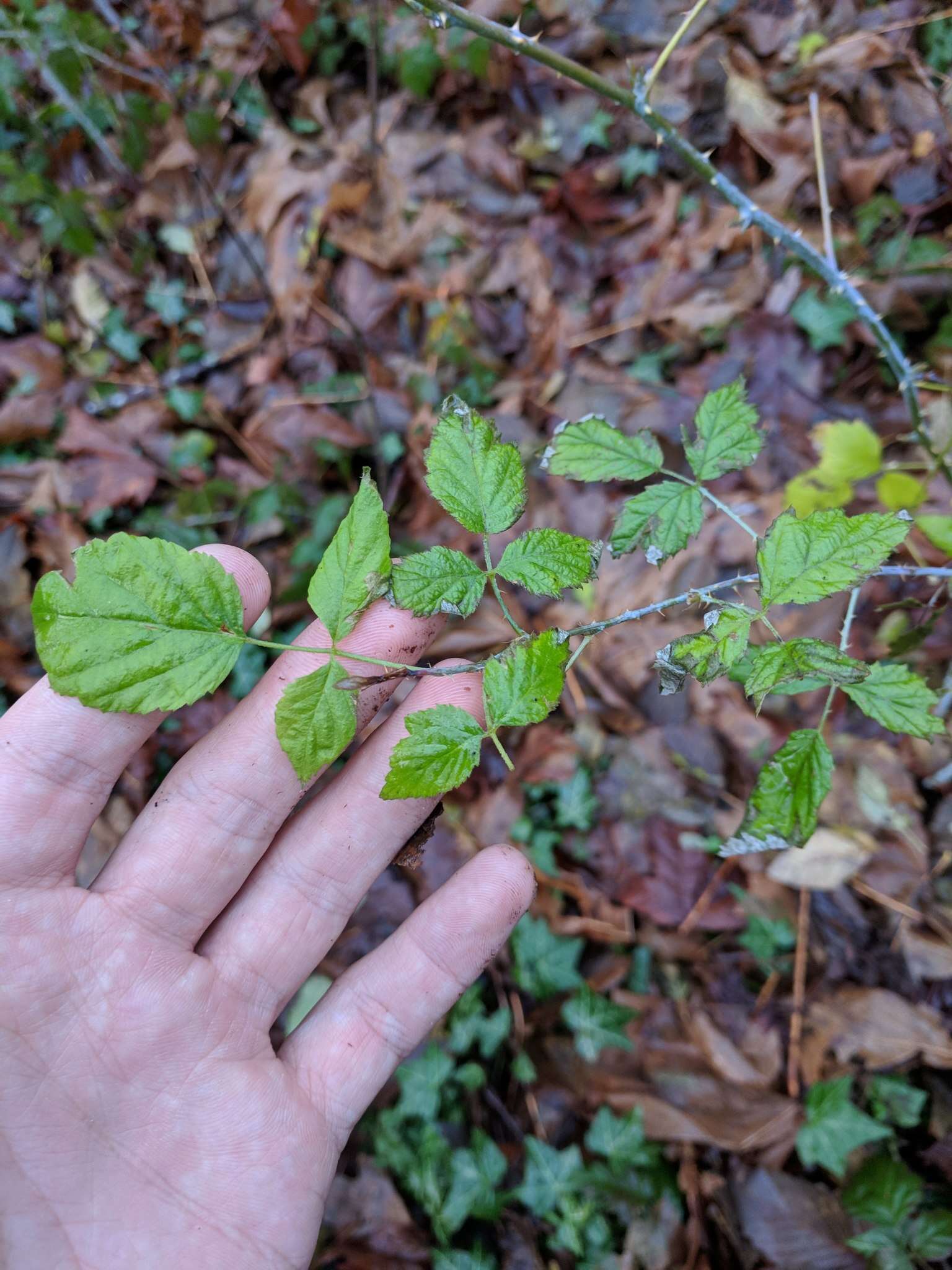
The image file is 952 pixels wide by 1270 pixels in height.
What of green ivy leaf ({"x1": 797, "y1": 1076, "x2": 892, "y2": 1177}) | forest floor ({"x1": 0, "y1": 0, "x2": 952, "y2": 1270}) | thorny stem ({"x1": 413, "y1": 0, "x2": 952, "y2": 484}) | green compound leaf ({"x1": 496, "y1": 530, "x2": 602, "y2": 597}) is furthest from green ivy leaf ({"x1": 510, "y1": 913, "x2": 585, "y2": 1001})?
thorny stem ({"x1": 413, "y1": 0, "x2": 952, "y2": 484})

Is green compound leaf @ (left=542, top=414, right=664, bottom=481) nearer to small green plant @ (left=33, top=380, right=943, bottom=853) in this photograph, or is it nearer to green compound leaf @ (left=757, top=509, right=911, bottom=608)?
small green plant @ (left=33, top=380, right=943, bottom=853)

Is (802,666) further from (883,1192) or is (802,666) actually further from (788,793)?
(883,1192)

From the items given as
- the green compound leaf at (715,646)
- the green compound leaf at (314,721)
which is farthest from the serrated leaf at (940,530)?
the green compound leaf at (314,721)

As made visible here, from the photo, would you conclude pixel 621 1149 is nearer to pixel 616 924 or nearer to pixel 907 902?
pixel 616 924

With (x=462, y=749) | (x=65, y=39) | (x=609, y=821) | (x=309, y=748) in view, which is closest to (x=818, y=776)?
(x=462, y=749)

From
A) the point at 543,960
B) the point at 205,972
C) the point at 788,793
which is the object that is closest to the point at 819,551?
the point at 788,793

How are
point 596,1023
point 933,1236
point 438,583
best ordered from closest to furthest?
point 438,583, point 933,1236, point 596,1023
